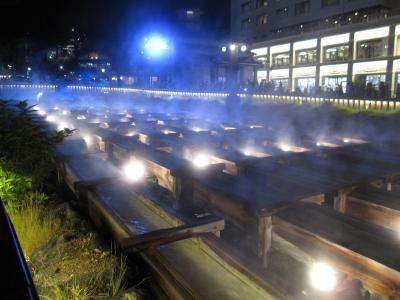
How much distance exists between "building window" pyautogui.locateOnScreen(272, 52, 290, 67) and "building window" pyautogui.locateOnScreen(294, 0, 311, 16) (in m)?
7.18

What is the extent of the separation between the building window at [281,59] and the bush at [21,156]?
35975mm

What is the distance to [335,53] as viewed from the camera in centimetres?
3297

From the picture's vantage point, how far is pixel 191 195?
655cm

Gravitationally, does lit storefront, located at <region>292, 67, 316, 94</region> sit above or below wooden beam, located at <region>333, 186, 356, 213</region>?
above

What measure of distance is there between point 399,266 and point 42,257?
3.67 metres

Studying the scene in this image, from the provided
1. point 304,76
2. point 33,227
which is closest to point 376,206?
point 33,227

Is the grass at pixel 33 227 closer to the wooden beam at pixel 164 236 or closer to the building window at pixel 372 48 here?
the wooden beam at pixel 164 236

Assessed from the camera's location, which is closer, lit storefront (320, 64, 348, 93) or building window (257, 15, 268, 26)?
lit storefront (320, 64, 348, 93)

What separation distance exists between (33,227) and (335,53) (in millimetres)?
34298

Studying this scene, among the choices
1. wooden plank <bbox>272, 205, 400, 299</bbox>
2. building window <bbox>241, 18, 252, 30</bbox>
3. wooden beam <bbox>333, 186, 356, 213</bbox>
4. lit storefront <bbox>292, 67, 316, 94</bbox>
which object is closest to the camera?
wooden plank <bbox>272, 205, 400, 299</bbox>

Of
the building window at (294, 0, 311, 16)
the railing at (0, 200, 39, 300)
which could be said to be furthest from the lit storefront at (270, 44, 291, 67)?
the railing at (0, 200, 39, 300)

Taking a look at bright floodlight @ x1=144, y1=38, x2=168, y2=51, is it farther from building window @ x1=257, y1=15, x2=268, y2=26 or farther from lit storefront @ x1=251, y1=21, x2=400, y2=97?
building window @ x1=257, y1=15, x2=268, y2=26

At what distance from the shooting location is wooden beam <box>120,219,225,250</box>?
3504 mm

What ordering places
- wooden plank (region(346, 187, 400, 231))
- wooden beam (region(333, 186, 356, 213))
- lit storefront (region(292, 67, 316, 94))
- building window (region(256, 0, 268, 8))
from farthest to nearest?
building window (region(256, 0, 268, 8)) < lit storefront (region(292, 67, 316, 94)) < wooden beam (region(333, 186, 356, 213)) < wooden plank (region(346, 187, 400, 231))
